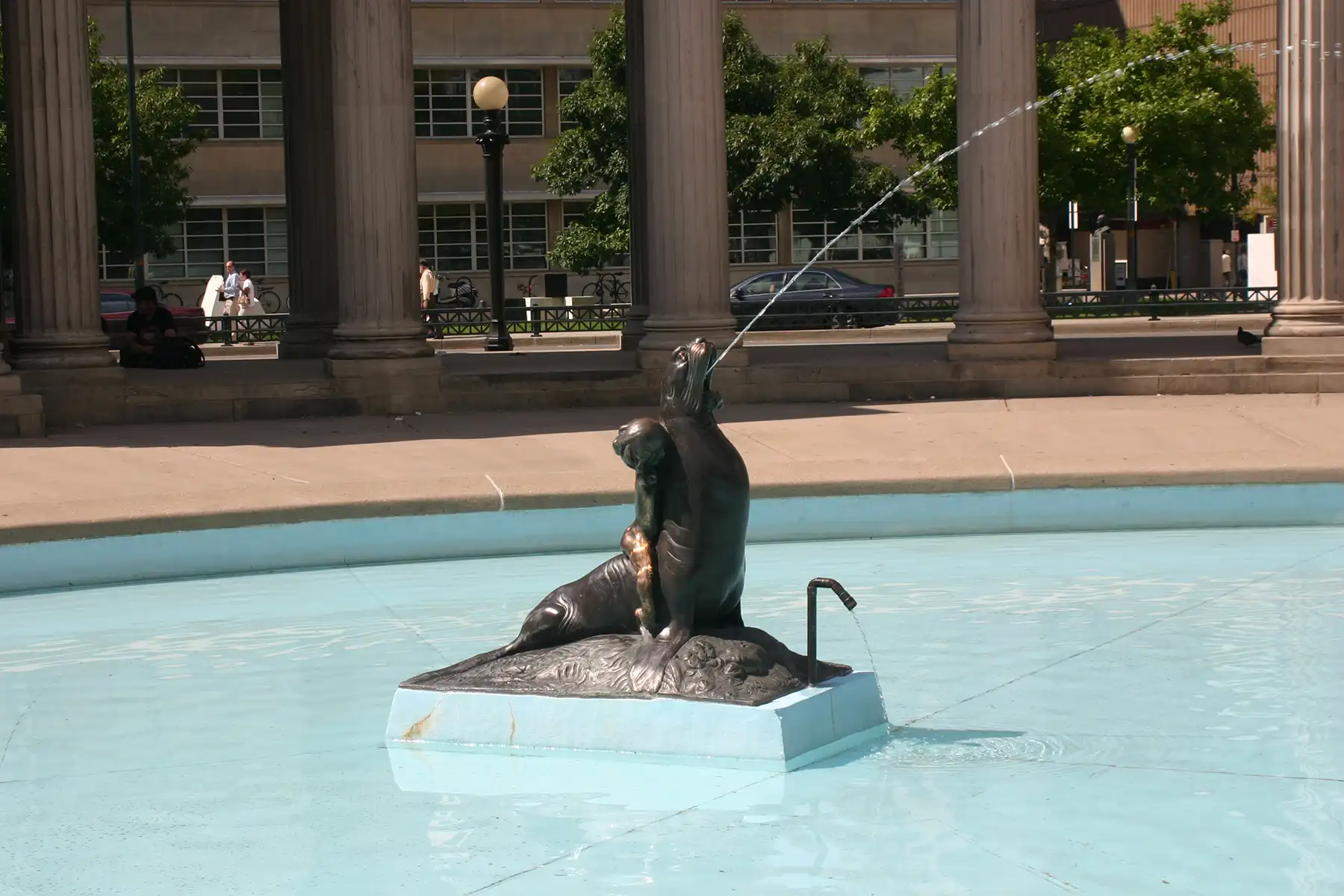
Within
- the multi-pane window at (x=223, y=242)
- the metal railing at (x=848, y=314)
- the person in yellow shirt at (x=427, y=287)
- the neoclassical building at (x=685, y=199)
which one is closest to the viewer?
the neoclassical building at (x=685, y=199)

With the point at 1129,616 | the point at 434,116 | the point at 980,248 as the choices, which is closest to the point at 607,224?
the point at 434,116

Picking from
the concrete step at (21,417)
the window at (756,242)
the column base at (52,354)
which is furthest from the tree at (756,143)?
the concrete step at (21,417)

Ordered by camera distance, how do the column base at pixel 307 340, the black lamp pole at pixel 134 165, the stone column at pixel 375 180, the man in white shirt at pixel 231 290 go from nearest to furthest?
the stone column at pixel 375 180 → the column base at pixel 307 340 → the man in white shirt at pixel 231 290 → the black lamp pole at pixel 134 165

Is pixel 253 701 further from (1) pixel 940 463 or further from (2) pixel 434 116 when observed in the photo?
(2) pixel 434 116

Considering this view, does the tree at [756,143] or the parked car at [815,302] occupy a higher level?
the tree at [756,143]

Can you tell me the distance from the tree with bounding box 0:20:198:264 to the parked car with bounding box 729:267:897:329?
49.4 ft

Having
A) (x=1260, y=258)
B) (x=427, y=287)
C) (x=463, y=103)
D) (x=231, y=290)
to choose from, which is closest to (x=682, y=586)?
(x=427, y=287)

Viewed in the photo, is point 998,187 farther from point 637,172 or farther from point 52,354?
point 52,354

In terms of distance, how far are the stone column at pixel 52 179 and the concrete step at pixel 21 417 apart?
126 centimetres

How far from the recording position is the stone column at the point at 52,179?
18.3 metres

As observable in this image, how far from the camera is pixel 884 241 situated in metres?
63.8

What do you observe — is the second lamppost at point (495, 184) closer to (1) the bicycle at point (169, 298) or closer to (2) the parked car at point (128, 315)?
(2) the parked car at point (128, 315)

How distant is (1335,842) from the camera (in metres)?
6.25

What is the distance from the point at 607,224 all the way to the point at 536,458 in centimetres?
3695
